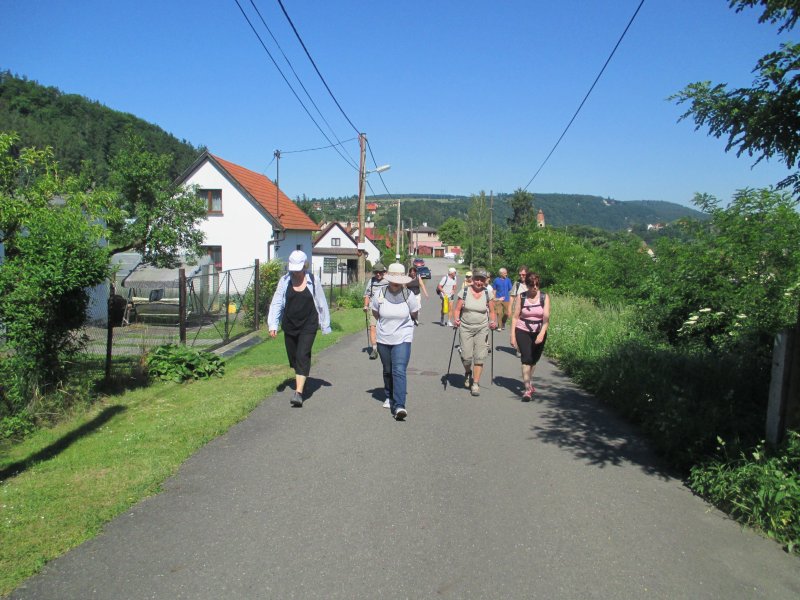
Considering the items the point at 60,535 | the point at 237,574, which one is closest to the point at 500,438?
the point at 237,574

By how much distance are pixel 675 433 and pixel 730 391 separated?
2.23ft

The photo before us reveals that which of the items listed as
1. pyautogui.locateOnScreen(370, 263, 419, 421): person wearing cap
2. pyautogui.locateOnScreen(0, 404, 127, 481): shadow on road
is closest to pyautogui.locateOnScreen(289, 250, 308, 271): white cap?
pyautogui.locateOnScreen(370, 263, 419, 421): person wearing cap

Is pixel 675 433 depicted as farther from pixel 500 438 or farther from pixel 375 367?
pixel 375 367

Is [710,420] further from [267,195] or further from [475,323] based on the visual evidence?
[267,195]

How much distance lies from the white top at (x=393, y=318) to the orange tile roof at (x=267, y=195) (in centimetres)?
2606

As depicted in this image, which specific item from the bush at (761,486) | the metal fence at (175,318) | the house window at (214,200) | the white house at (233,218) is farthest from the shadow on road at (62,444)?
the house window at (214,200)

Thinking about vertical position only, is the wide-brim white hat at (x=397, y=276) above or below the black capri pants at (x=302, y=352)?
above

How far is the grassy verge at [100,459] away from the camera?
13.6ft

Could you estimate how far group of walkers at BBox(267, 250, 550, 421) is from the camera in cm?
759

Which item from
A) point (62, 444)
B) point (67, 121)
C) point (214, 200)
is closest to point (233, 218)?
point (214, 200)

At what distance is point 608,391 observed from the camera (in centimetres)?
861

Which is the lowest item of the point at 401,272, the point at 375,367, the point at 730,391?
the point at 375,367

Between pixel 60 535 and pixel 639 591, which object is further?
pixel 60 535

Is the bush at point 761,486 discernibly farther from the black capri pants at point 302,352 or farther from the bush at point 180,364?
the bush at point 180,364
